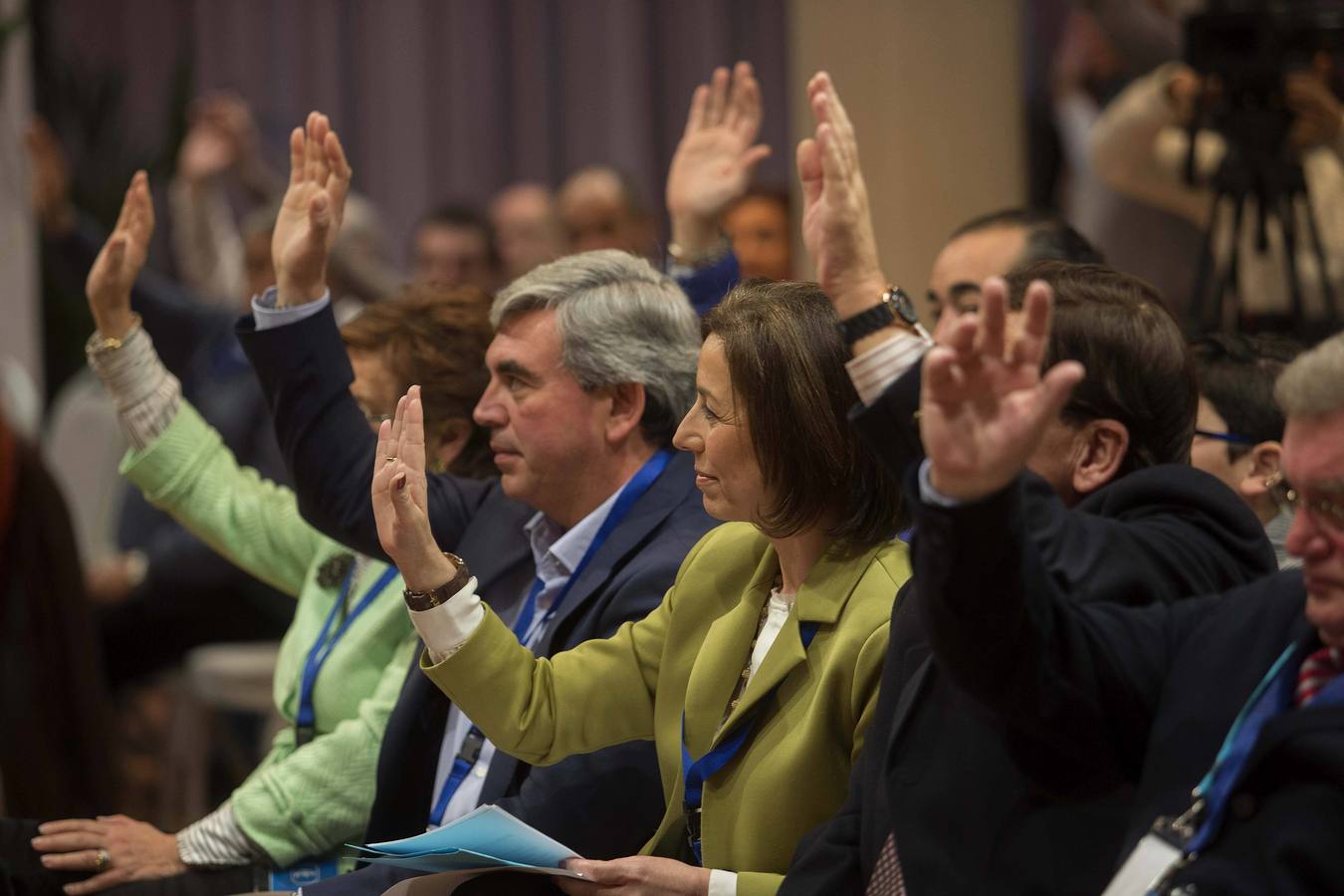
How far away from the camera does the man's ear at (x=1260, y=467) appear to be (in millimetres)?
2371

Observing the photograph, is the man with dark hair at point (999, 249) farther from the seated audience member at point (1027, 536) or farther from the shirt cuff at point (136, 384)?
the shirt cuff at point (136, 384)

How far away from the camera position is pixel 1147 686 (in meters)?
1.64

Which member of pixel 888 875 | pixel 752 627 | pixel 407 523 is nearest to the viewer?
pixel 888 875

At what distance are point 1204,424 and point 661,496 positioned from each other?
75cm

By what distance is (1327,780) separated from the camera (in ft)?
4.76

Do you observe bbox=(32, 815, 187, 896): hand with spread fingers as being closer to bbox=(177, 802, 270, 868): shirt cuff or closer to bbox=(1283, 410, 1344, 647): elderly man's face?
bbox=(177, 802, 270, 868): shirt cuff

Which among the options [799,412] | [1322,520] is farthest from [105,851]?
[1322,520]

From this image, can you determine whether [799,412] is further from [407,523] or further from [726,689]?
[407,523]

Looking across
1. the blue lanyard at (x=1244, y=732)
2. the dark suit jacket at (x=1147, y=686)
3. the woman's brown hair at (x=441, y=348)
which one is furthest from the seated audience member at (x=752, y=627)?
the woman's brown hair at (x=441, y=348)

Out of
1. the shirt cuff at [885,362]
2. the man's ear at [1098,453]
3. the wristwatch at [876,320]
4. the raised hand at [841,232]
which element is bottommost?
the man's ear at [1098,453]

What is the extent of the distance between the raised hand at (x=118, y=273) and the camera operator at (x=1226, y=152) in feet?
6.09

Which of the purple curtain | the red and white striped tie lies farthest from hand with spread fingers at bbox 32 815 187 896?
the purple curtain

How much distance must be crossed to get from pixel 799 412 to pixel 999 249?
3.82 ft

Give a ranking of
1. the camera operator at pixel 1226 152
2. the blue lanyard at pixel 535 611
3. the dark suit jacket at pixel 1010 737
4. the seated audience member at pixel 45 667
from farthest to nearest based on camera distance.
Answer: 1. the seated audience member at pixel 45 667
2. the camera operator at pixel 1226 152
3. the blue lanyard at pixel 535 611
4. the dark suit jacket at pixel 1010 737
